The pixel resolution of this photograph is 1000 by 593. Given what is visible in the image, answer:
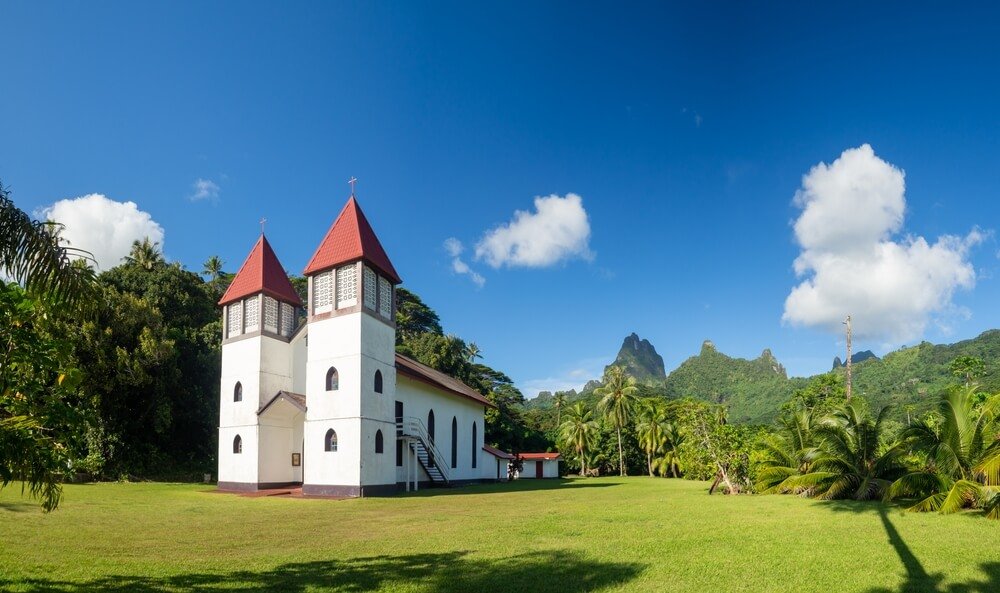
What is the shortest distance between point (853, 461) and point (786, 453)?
3.84 m

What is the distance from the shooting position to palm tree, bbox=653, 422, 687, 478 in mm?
48188


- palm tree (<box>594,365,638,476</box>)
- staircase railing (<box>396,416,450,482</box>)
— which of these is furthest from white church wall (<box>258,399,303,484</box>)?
palm tree (<box>594,365,638,476</box>)

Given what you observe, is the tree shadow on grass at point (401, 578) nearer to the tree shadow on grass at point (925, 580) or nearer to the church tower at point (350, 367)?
the tree shadow on grass at point (925, 580)

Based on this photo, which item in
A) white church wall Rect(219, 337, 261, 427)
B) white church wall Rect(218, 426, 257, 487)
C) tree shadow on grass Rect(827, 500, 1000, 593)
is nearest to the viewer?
tree shadow on grass Rect(827, 500, 1000, 593)

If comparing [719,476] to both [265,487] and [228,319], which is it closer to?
[265,487]

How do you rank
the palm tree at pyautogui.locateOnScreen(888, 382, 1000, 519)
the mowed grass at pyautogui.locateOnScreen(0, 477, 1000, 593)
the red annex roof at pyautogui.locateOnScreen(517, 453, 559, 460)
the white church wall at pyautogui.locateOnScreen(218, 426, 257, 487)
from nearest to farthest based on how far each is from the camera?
the mowed grass at pyautogui.locateOnScreen(0, 477, 1000, 593)
the palm tree at pyautogui.locateOnScreen(888, 382, 1000, 519)
the white church wall at pyautogui.locateOnScreen(218, 426, 257, 487)
the red annex roof at pyautogui.locateOnScreen(517, 453, 559, 460)

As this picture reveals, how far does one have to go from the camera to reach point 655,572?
26.5 feet

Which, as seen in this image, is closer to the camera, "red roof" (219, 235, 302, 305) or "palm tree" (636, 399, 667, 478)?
"red roof" (219, 235, 302, 305)

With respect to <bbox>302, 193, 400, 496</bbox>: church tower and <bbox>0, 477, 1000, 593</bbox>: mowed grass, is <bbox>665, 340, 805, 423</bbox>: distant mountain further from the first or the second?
<bbox>0, 477, 1000, 593</bbox>: mowed grass

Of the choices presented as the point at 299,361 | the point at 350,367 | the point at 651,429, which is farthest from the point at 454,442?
the point at 651,429

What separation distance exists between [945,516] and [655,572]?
910 cm

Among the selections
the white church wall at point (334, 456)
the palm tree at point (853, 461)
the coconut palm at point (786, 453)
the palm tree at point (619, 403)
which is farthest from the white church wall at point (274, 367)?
the palm tree at point (619, 403)

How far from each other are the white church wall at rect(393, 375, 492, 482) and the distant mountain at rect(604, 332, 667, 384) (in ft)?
428

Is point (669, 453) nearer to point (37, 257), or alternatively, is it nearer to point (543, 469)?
point (543, 469)
